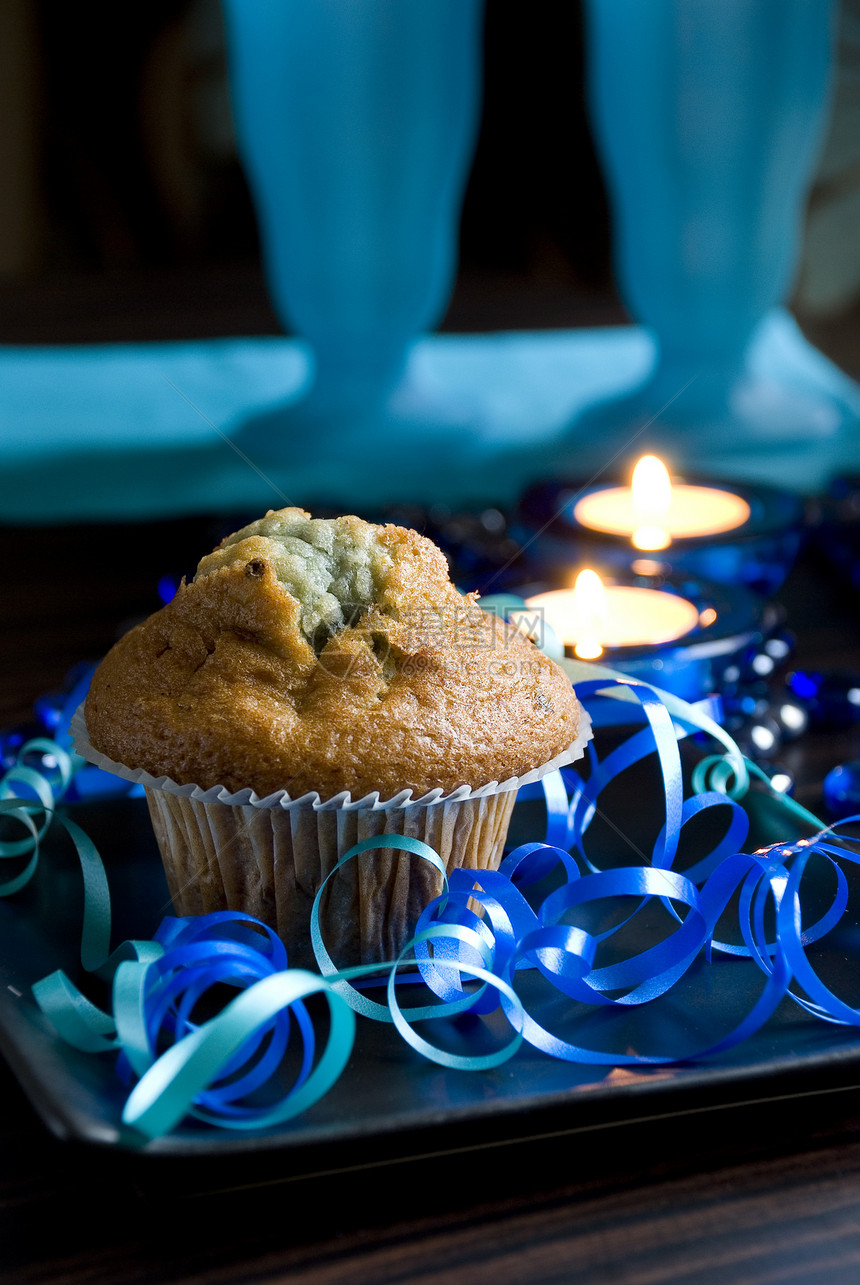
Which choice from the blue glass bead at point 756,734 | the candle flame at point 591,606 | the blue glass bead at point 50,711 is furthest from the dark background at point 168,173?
the blue glass bead at point 756,734

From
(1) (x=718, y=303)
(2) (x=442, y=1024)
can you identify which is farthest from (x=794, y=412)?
(2) (x=442, y=1024)

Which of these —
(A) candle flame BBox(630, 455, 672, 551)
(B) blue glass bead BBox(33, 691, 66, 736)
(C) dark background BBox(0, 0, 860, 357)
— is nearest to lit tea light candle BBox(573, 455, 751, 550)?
(A) candle flame BBox(630, 455, 672, 551)

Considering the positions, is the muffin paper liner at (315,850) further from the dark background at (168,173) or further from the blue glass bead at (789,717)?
the dark background at (168,173)

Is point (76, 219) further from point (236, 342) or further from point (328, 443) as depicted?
point (328, 443)

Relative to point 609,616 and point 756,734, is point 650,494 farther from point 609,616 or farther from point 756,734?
point 756,734

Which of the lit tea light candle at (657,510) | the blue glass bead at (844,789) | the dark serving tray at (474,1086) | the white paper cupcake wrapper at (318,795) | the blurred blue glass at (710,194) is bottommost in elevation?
the dark serving tray at (474,1086)
